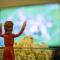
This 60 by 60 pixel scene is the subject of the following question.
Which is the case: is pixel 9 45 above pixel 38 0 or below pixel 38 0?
below

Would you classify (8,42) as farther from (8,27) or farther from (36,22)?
(36,22)

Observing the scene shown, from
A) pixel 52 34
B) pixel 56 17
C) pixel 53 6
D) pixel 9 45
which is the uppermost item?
pixel 53 6

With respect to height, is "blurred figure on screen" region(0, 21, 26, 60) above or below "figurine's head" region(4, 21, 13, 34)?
below

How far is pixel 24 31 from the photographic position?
1904 millimetres

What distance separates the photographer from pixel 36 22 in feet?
6.14

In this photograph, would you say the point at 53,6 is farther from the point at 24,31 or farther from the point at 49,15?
the point at 24,31

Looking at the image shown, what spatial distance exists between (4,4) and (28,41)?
0.52m

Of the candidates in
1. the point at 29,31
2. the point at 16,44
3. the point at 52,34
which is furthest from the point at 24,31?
the point at 52,34

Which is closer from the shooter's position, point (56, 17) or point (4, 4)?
point (56, 17)

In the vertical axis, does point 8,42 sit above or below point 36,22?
below

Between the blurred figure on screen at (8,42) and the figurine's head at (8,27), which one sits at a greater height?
the figurine's head at (8,27)

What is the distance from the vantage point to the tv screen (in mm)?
1790

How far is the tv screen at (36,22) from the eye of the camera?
5.87 ft

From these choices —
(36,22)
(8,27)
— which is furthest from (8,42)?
(36,22)
